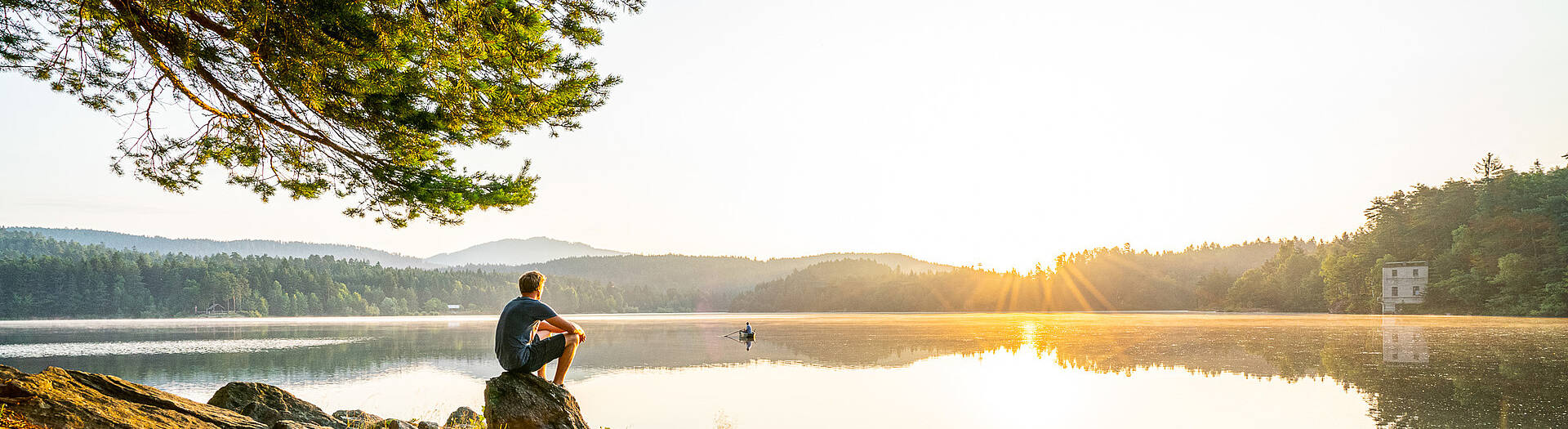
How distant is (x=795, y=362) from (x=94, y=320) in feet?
320

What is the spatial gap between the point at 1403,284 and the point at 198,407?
71.4 metres

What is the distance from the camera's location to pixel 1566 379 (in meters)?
14.8

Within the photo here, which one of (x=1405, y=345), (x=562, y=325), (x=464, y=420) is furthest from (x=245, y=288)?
(x=562, y=325)

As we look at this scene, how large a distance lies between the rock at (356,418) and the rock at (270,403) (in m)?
0.11

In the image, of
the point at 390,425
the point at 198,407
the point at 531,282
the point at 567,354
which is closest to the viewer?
the point at 198,407

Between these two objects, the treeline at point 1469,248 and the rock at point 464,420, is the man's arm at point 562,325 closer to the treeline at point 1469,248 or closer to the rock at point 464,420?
the rock at point 464,420

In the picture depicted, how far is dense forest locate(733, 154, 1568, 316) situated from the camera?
2040 inches

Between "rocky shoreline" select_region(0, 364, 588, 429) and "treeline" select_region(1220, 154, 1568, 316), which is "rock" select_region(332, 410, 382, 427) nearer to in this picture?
"rocky shoreline" select_region(0, 364, 588, 429)

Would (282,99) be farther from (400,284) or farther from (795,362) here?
(400,284)

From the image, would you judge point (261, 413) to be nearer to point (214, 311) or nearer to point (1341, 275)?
point (1341, 275)

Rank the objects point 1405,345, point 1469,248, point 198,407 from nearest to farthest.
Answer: point 198,407 < point 1405,345 < point 1469,248

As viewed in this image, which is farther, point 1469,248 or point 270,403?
point 1469,248

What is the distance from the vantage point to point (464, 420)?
9.62 meters

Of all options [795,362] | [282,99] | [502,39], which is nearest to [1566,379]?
[795,362]
